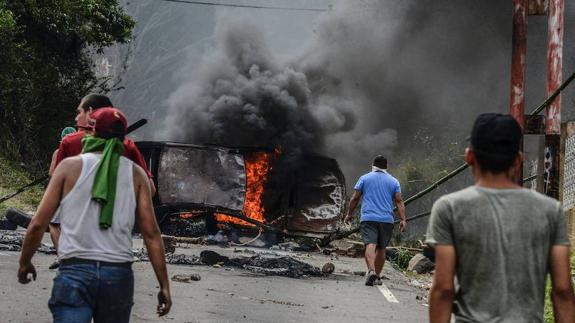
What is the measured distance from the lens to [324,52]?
31.5 metres

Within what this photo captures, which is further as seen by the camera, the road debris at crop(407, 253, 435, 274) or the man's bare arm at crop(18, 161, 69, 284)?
the road debris at crop(407, 253, 435, 274)

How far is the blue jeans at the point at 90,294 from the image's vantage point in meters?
4.04

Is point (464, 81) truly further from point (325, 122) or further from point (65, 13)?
point (65, 13)

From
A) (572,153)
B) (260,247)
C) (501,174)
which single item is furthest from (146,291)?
(260,247)

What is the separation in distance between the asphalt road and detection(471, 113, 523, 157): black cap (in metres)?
4.83

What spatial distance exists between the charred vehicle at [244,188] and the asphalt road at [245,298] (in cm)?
649

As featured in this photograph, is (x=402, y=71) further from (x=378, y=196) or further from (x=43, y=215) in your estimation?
(x=43, y=215)

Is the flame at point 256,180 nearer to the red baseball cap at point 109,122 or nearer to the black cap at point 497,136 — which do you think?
the red baseball cap at point 109,122

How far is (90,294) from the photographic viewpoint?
4.09m

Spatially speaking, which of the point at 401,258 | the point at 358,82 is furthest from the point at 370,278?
the point at 358,82

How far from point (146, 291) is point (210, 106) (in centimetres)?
1824

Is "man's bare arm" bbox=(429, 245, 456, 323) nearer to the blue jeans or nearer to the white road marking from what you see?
the blue jeans

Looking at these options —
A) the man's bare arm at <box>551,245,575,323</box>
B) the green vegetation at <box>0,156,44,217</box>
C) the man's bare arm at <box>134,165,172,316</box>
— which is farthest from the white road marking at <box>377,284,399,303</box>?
the green vegetation at <box>0,156,44,217</box>

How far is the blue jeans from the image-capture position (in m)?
4.04
